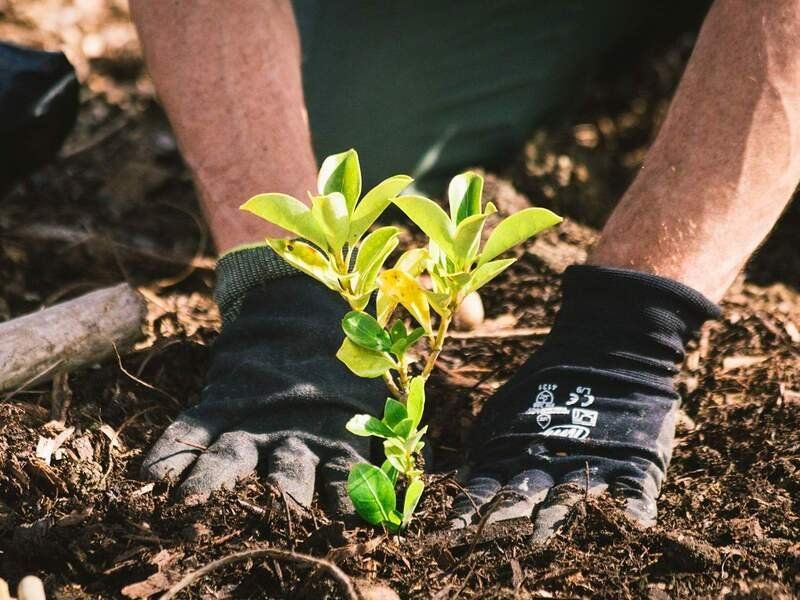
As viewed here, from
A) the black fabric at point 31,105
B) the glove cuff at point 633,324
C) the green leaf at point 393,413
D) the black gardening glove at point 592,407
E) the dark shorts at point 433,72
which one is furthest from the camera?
the dark shorts at point 433,72

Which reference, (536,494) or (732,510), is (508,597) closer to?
(536,494)

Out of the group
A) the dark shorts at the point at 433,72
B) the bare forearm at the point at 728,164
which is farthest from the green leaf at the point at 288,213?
the dark shorts at the point at 433,72

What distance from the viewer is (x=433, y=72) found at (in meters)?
2.72

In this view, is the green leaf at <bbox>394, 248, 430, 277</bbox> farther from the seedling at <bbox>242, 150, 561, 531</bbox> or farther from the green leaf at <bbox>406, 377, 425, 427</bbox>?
the green leaf at <bbox>406, 377, 425, 427</bbox>

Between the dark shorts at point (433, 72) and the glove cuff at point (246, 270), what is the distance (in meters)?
1.02

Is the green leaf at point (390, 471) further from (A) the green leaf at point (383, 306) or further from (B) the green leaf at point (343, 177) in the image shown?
(B) the green leaf at point (343, 177)

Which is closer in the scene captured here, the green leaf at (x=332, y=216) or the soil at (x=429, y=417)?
the green leaf at (x=332, y=216)

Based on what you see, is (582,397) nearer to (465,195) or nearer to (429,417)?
(429,417)

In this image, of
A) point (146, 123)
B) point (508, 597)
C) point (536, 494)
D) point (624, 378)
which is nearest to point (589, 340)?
point (624, 378)

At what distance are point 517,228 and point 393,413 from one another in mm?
293

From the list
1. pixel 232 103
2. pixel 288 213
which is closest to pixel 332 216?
pixel 288 213

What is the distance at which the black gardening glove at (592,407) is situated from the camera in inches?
56.7

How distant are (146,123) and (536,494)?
191cm

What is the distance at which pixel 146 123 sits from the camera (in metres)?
2.88
